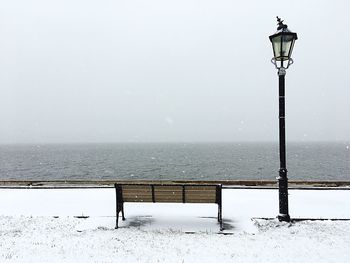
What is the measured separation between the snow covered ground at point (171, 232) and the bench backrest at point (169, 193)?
0.58 meters

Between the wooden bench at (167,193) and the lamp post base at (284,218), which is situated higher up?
the wooden bench at (167,193)

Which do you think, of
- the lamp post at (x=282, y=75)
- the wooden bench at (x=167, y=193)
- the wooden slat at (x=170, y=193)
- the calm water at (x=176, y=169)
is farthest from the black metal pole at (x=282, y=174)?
the calm water at (x=176, y=169)

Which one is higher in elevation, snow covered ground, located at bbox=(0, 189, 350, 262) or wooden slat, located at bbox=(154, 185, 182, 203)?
wooden slat, located at bbox=(154, 185, 182, 203)

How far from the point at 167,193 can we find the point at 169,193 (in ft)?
0.16

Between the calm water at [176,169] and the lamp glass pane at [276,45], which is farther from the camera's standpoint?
the calm water at [176,169]

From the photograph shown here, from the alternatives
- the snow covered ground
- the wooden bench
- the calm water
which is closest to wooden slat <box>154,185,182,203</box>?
the wooden bench

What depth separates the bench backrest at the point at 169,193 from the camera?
738 cm

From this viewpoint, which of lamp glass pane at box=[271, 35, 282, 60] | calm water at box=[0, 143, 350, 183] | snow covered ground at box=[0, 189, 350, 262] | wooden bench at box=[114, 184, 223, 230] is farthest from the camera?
calm water at box=[0, 143, 350, 183]

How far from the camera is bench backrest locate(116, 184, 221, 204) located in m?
7.38

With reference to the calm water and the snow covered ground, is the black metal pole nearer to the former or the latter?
the snow covered ground

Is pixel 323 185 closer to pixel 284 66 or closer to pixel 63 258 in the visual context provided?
pixel 284 66

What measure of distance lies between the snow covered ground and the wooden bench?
0.57m

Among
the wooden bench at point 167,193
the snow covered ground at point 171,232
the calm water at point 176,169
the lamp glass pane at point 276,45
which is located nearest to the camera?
the snow covered ground at point 171,232

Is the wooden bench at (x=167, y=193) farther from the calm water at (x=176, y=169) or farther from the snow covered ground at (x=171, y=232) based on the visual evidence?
the calm water at (x=176, y=169)
